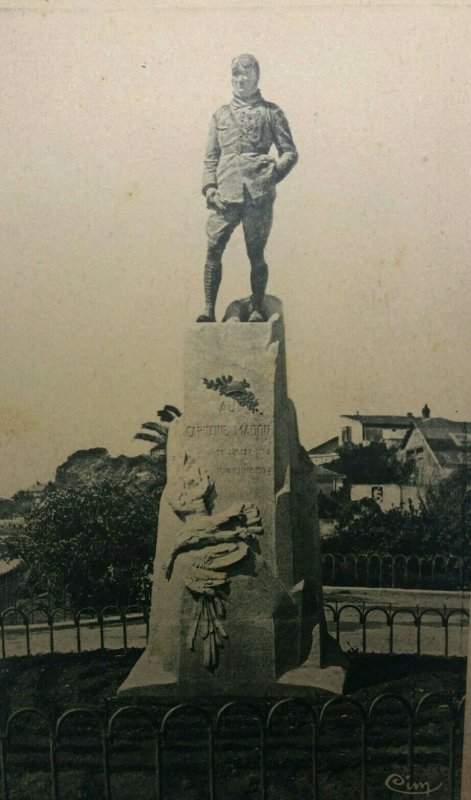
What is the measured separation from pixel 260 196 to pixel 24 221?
1.29 m

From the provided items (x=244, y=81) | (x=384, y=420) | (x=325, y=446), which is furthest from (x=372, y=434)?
(x=244, y=81)

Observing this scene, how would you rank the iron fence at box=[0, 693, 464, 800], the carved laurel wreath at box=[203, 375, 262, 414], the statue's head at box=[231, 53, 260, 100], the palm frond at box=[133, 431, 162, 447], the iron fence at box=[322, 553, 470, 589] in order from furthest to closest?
the iron fence at box=[322, 553, 470, 589]
the palm frond at box=[133, 431, 162, 447]
the carved laurel wreath at box=[203, 375, 262, 414]
the statue's head at box=[231, 53, 260, 100]
the iron fence at box=[0, 693, 464, 800]

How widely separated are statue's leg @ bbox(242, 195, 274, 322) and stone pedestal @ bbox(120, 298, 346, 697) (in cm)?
7

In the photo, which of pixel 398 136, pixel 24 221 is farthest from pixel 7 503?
pixel 398 136

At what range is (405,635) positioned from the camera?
5035mm

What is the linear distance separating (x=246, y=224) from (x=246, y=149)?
1.29 ft

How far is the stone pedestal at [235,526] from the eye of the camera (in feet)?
15.2

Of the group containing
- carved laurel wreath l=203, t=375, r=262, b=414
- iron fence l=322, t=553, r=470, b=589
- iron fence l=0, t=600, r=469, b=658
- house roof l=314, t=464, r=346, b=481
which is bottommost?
iron fence l=0, t=600, r=469, b=658

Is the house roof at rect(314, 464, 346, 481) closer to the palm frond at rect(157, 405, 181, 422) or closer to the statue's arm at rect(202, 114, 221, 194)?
the palm frond at rect(157, 405, 181, 422)

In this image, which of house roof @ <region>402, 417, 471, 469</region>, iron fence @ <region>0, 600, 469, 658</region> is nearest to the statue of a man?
house roof @ <region>402, 417, 471, 469</region>

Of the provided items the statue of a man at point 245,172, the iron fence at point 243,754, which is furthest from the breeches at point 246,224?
the iron fence at point 243,754

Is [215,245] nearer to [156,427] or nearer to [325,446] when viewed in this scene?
[156,427]

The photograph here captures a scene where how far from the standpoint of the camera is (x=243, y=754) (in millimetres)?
4500

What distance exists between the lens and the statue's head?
455cm
